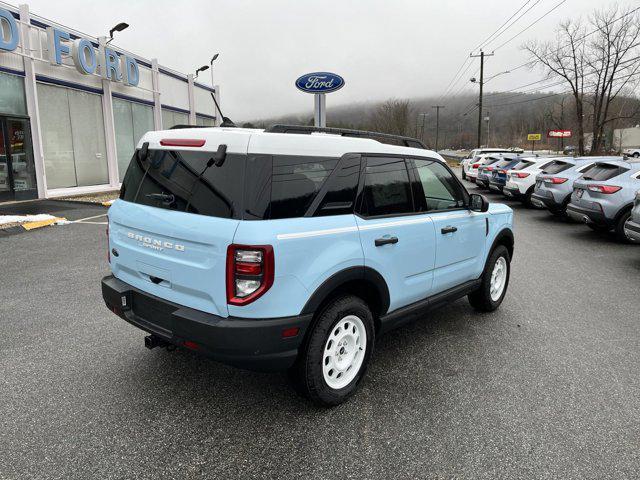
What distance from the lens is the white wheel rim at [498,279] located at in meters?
5.13

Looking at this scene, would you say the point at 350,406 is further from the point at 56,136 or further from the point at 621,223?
the point at 56,136

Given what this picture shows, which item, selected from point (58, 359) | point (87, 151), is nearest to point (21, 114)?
point (87, 151)

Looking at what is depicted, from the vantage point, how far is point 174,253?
9.43 feet

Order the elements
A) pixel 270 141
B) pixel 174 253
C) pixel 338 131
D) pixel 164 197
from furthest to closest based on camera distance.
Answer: pixel 338 131 → pixel 164 197 → pixel 174 253 → pixel 270 141

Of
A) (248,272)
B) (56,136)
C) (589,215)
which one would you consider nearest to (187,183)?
(248,272)

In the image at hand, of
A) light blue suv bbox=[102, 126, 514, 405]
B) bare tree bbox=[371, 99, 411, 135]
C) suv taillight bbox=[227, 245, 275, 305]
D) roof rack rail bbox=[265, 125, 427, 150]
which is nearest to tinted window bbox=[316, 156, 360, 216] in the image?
light blue suv bbox=[102, 126, 514, 405]

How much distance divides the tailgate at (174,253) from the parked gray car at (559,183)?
11.5 meters

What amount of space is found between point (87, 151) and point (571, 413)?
59.0ft

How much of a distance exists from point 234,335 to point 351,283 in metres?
0.92

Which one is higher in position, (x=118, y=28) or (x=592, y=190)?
(x=118, y=28)

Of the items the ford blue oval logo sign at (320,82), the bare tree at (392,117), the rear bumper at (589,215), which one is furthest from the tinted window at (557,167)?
the bare tree at (392,117)

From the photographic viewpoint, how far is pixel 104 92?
57.3ft

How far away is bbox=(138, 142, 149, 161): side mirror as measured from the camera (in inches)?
130

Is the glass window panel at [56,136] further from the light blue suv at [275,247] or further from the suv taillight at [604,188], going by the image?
the suv taillight at [604,188]
